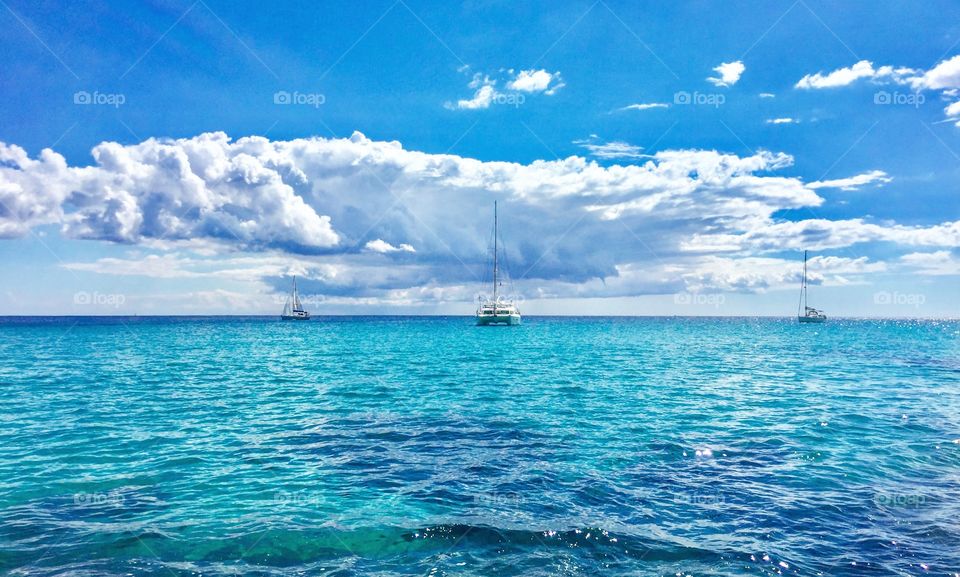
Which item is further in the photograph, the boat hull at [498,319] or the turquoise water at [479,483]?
the boat hull at [498,319]

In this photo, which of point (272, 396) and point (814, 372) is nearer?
point (272, 396)

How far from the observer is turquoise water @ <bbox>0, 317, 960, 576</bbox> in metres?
10.9

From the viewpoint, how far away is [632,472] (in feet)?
53.9

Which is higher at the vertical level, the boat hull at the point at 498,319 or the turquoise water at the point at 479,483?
the boat hull at the point at 498,319

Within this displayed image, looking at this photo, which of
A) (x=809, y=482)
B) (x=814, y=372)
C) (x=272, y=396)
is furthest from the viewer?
(x=814, y=372)

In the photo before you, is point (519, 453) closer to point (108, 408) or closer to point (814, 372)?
point (108, 408)

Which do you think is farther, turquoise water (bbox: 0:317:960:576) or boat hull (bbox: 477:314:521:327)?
boat hull (bbox: 477:314:521:327)

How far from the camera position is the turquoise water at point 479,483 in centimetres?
1088

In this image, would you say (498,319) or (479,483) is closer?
(479,483)

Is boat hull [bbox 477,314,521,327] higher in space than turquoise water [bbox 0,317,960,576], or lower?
higher

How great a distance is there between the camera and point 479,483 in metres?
15.4

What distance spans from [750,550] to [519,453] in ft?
30.4

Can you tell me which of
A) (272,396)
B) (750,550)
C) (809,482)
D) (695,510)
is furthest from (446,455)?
(272,396)

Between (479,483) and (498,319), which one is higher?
(498,319)
